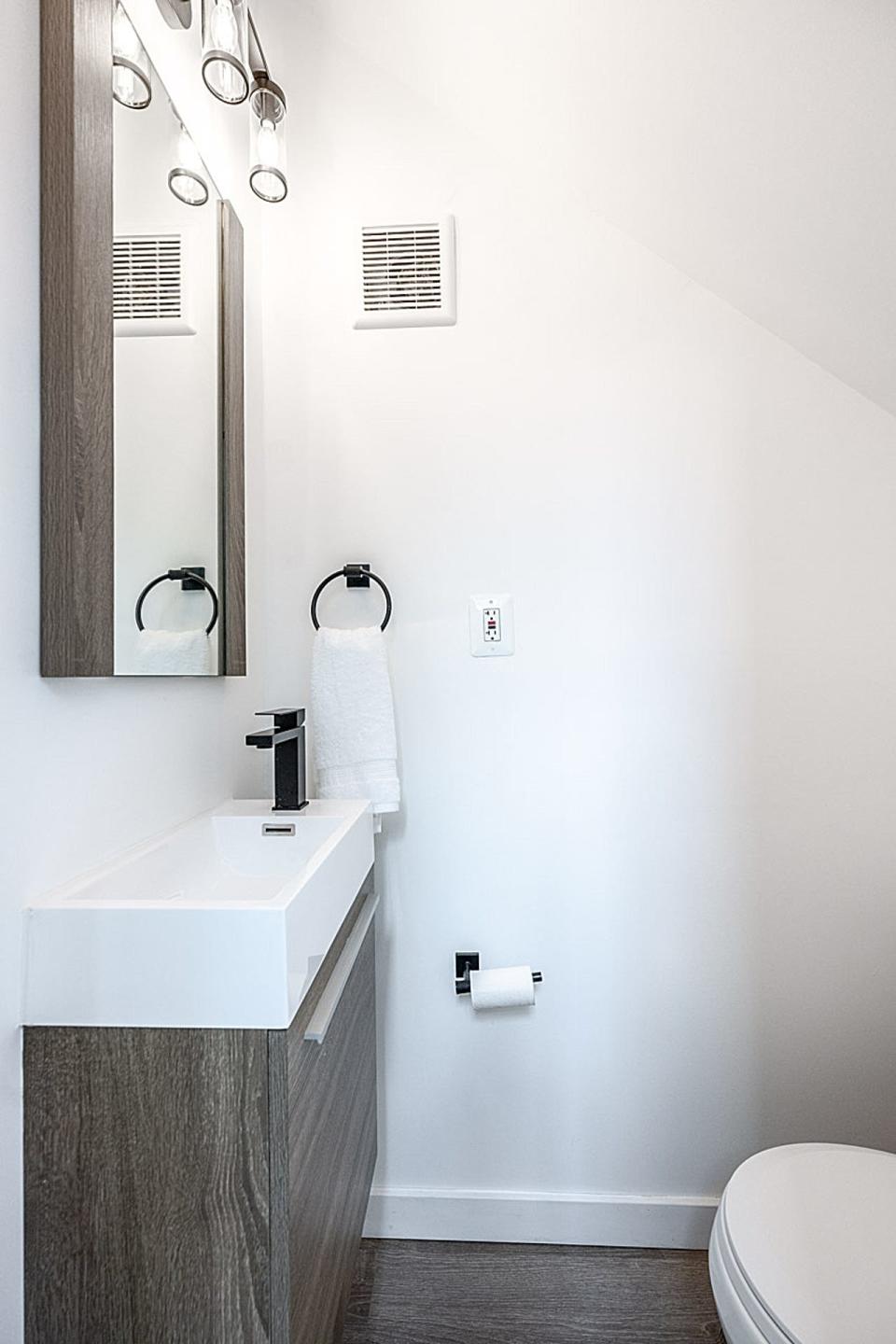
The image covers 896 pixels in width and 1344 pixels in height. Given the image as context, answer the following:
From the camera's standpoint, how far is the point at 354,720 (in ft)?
5.79

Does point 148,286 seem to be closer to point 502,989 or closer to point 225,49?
point 225,49

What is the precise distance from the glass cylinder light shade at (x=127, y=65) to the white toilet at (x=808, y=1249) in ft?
5.50

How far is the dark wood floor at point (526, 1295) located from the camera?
1.59m

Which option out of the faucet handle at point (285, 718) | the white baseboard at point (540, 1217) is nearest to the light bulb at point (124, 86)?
the faucet handle at point (285, 718)

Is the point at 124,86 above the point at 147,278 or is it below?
above

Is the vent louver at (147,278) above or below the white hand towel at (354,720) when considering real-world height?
above

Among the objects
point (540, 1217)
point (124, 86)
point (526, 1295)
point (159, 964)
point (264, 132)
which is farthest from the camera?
point (540, 1217)

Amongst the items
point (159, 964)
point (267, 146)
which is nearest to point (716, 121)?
point (267, 146)

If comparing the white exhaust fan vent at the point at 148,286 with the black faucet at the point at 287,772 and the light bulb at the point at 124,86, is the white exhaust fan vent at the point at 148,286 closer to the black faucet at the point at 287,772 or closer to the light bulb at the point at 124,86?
the light bulb at the point at 124,86

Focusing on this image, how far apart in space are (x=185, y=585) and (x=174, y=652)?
12 centimetres

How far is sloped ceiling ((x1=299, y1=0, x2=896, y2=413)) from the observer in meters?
1.31

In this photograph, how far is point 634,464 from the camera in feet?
6.03

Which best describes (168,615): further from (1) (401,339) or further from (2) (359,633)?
(1) (401,339)

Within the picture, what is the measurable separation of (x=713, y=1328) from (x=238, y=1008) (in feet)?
4.21
